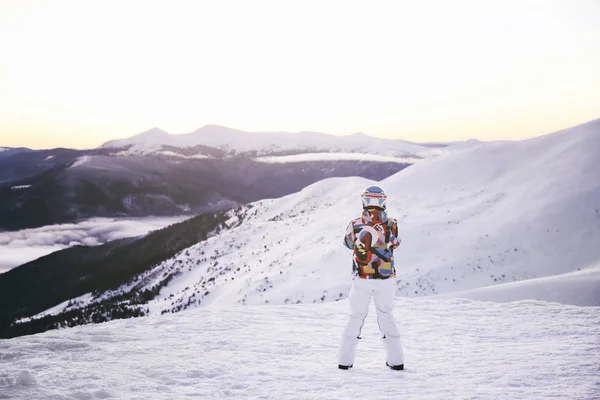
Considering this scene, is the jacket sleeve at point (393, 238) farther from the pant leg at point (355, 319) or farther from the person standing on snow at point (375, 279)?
the pant leg at point (355, 319)

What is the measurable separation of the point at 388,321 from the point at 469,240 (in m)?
16.4

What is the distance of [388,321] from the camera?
5.32m

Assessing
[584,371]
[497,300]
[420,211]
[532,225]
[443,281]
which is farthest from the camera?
[420,211]

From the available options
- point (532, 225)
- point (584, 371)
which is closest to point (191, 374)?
point (584, 371)

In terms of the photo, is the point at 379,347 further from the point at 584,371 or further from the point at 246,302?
the point at 246,302

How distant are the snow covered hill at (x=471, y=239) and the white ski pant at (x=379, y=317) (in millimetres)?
5575

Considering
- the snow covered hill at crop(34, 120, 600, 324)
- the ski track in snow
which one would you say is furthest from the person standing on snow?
the snow covered hill at crop(34, 120, 600, 324)

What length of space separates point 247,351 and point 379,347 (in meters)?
2.21

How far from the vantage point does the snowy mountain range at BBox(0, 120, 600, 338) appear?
1630 centimetres

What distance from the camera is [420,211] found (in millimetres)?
26750

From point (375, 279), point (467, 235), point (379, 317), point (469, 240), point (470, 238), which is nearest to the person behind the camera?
point (375, 279)

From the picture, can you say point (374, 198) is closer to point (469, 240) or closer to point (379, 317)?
point (379, 317)

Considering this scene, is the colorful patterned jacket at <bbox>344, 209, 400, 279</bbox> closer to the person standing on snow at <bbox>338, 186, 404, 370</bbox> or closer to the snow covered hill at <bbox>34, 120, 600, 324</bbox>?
the person standing on snow at <bbox>338, 186, 404, 370</bbox>

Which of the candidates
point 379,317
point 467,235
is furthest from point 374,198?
point 467,235
